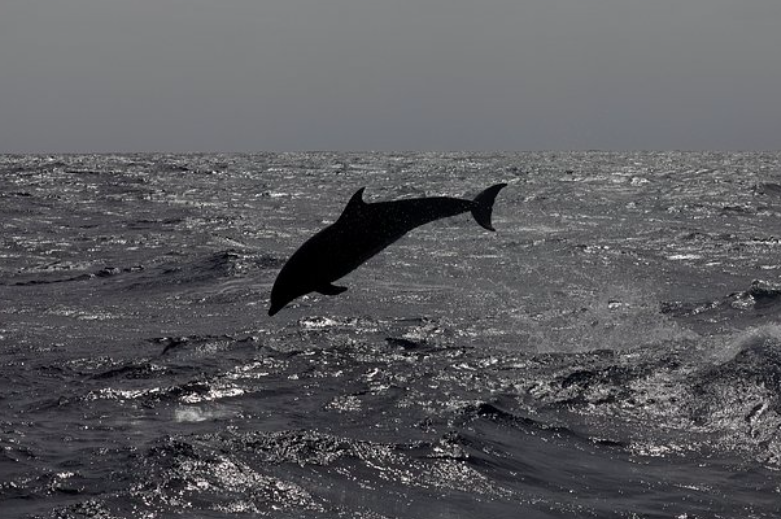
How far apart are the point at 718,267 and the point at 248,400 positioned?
15.2 m

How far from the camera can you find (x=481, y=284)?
19.6 meters

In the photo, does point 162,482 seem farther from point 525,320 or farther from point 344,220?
point 525,320

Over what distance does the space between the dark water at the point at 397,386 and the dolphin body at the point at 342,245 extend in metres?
1.41

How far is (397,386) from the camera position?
435 inches

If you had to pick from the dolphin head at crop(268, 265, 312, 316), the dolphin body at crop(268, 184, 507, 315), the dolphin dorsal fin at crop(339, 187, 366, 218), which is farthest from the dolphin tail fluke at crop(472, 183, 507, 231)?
the dolphin head at crop(268, 265, 312, 316)

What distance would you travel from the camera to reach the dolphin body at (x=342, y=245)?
28.2 feet

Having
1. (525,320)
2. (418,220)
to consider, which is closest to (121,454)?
(418,220)

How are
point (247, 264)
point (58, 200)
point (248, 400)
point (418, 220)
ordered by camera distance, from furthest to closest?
point (58, 200) < point (247, 264) < point (248, 400) < point (418, 220)

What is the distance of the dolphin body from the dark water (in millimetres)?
1409

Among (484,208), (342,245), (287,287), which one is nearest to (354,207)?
(342,245)

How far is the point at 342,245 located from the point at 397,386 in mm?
2896

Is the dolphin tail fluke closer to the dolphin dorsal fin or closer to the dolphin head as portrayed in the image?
the dolphin dorsal fin

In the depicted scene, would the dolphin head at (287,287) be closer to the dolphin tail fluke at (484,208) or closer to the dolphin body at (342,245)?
the dolphin body at (342,245)

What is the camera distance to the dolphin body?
8594 millimetres
